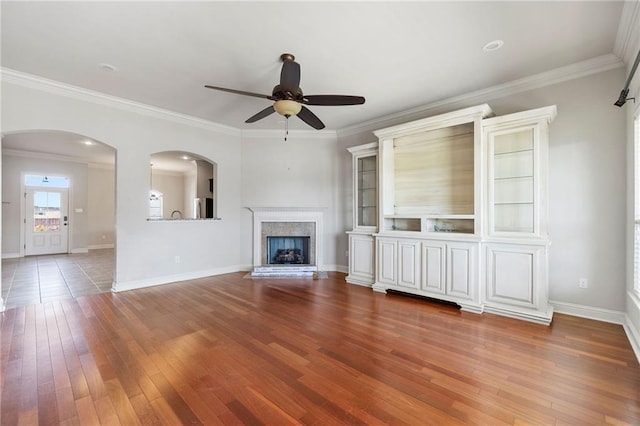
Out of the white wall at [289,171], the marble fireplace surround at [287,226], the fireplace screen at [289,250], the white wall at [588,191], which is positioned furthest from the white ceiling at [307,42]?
the fireplace screen at [289,250]

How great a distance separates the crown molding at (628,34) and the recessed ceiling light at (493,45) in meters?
0.85

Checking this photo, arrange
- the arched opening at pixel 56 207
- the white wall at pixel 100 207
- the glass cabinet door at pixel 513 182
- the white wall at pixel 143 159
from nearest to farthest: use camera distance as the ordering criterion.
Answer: the glass cabinet door at pixel 513 182 → the white wall at pixel 143 159 → the arched opening at pixel 56 207 → the white wall at pixel 100 207

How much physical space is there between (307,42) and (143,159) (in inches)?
134

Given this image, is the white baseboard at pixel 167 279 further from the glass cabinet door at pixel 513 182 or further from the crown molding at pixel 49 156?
the crown molding at pixel 49 156

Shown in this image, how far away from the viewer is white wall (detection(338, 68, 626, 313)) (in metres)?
3.01

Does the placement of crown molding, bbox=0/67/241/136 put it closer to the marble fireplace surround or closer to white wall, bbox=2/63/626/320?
white wall, bbox=2/63/626/320

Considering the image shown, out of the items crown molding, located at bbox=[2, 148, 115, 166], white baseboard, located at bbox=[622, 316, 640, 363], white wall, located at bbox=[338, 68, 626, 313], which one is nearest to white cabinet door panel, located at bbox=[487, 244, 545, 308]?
white wall, located at bbox=[338, 68, 626, 313]

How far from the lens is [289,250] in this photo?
6.02 m

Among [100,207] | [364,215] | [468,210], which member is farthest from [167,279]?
[100,207]

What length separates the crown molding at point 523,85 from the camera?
10.0 ft

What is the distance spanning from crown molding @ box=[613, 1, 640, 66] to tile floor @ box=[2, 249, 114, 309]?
6859 mm

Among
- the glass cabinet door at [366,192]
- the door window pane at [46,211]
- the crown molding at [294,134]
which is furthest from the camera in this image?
the door window pane at [46,211]

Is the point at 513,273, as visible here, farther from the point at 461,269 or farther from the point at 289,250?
the point at 289,250

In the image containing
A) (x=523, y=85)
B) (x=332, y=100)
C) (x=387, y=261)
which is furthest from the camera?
(x=387, y=261)
